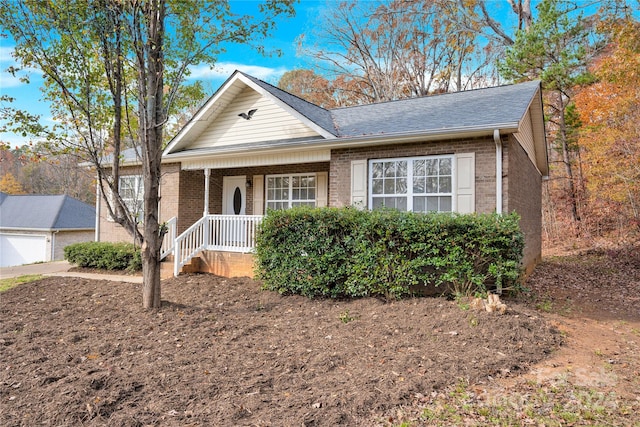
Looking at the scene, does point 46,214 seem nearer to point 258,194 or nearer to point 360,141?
point 258,194

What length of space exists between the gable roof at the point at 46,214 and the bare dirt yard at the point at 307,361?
727 inches

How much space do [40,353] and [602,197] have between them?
17985mm

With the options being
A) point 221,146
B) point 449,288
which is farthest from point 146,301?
point 221,146

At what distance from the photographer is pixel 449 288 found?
7.05 m

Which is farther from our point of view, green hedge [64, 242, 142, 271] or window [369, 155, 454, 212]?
green hedge [64, 242, 142, 271]

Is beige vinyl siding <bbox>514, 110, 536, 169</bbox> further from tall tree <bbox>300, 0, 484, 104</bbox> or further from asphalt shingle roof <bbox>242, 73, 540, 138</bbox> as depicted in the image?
tall tree <bbox>300, 0, 484, 104</bbox>

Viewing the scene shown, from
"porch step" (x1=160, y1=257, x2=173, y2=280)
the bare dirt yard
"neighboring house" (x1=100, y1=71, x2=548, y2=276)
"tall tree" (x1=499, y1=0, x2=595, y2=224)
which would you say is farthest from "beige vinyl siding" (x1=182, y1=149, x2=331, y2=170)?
"tall tree" (x1=499, y1=0, x2=595, y2=224)

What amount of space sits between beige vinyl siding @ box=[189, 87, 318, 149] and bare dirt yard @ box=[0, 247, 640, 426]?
4.88 meters

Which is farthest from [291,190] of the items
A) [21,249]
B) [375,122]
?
[21,249]

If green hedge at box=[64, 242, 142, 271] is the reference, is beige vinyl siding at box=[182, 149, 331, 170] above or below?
above

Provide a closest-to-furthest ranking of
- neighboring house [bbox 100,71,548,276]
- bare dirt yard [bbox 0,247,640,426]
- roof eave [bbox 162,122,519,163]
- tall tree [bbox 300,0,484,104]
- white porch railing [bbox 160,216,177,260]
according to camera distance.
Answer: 1. bare dirt yard [bbox 0,247,640,426]
2. roof eave [bbox 162,122,519,163]
3. neighboring house [bbox 100,71,548,276]
4. white porch railing [bbox 160,216,177,260]
5. tall tree [bbox 300,0,484,104]

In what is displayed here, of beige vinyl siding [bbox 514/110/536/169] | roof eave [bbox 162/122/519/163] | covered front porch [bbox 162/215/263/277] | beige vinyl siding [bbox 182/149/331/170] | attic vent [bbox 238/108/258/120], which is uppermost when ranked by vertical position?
attic vent [bbox 238/108/258/120]

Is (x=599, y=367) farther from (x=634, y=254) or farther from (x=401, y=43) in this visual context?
(x=401, y=43)

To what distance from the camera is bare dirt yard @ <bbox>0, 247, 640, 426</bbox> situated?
11.1 ft
